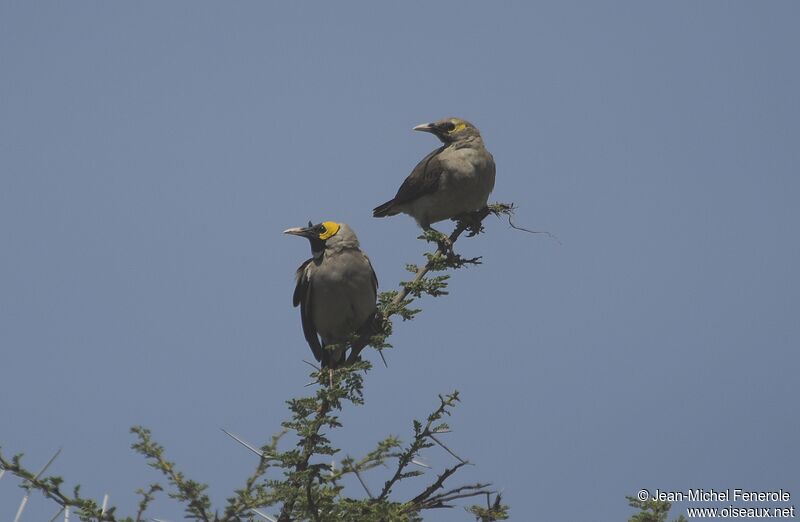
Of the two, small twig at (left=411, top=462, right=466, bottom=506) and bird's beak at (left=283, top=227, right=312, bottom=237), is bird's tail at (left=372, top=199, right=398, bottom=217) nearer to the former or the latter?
bird's beak at (left=283, top=227, right=312, bottom=237)

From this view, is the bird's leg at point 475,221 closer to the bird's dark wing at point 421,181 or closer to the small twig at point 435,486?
the bird's dark wing at point 421,181

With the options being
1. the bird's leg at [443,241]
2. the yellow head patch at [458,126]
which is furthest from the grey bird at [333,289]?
the yellow head patch at [458,126]

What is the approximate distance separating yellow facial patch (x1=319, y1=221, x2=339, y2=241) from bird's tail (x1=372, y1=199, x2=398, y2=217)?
2056 millimetres

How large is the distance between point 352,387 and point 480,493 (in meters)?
1.78

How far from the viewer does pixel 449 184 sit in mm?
11188

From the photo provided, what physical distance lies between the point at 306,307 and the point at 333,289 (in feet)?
1.83

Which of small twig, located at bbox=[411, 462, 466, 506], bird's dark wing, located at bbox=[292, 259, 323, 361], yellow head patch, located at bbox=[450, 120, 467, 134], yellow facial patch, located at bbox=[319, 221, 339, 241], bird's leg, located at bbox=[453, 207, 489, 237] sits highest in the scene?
yellow head patch, located at bbox=[450, 120, 467, 134]

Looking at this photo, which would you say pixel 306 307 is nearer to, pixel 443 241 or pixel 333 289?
pixel 333 289

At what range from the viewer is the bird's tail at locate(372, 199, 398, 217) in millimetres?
11906

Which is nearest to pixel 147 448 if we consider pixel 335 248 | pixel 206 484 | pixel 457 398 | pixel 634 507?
pixel 206 484

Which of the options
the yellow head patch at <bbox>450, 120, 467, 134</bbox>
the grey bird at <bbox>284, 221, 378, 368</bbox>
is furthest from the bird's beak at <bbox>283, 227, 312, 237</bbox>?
the yellow head patch at <bbox>450, 120, 467, 134</bbox>

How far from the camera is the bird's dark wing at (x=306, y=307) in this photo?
9781mm

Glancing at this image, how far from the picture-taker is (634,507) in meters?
6.46

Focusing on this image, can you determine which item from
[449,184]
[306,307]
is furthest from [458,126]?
[306,307]
